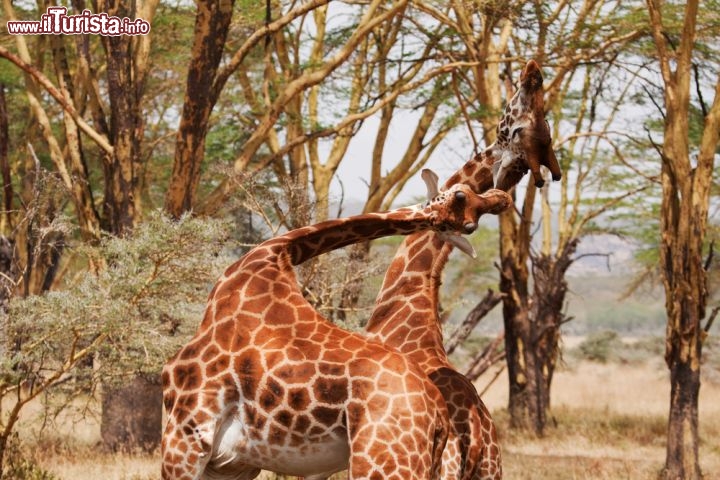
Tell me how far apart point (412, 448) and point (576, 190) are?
48.1ft

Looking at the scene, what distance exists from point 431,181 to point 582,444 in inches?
414

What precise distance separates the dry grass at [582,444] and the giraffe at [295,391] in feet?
16.0

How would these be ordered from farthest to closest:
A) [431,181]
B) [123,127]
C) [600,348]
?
[600,348] < [123,127] < [431,181]

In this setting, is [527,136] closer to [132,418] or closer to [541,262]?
[132,418]

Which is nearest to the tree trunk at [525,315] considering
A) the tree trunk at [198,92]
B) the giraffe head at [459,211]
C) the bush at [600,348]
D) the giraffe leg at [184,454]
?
the tree trunk at [198,92]

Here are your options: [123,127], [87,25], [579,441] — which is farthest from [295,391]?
[579,441]

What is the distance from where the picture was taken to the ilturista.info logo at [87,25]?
1081 cm

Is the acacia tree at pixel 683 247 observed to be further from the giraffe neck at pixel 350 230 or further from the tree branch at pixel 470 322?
the giraffe neck at pixel 350 230

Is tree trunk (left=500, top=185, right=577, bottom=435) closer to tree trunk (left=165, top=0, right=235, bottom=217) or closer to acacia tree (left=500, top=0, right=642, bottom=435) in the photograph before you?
acacia tree (left=500, top=0, right=642, bottom=435)

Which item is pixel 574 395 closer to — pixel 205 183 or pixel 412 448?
pixel 205 183

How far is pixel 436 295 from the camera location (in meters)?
5.03

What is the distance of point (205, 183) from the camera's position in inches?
860

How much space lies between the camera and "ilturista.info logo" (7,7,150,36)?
10812mm

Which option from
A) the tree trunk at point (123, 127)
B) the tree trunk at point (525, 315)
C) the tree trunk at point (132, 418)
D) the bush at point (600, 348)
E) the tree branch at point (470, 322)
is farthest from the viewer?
the bush at point (600, 348)
